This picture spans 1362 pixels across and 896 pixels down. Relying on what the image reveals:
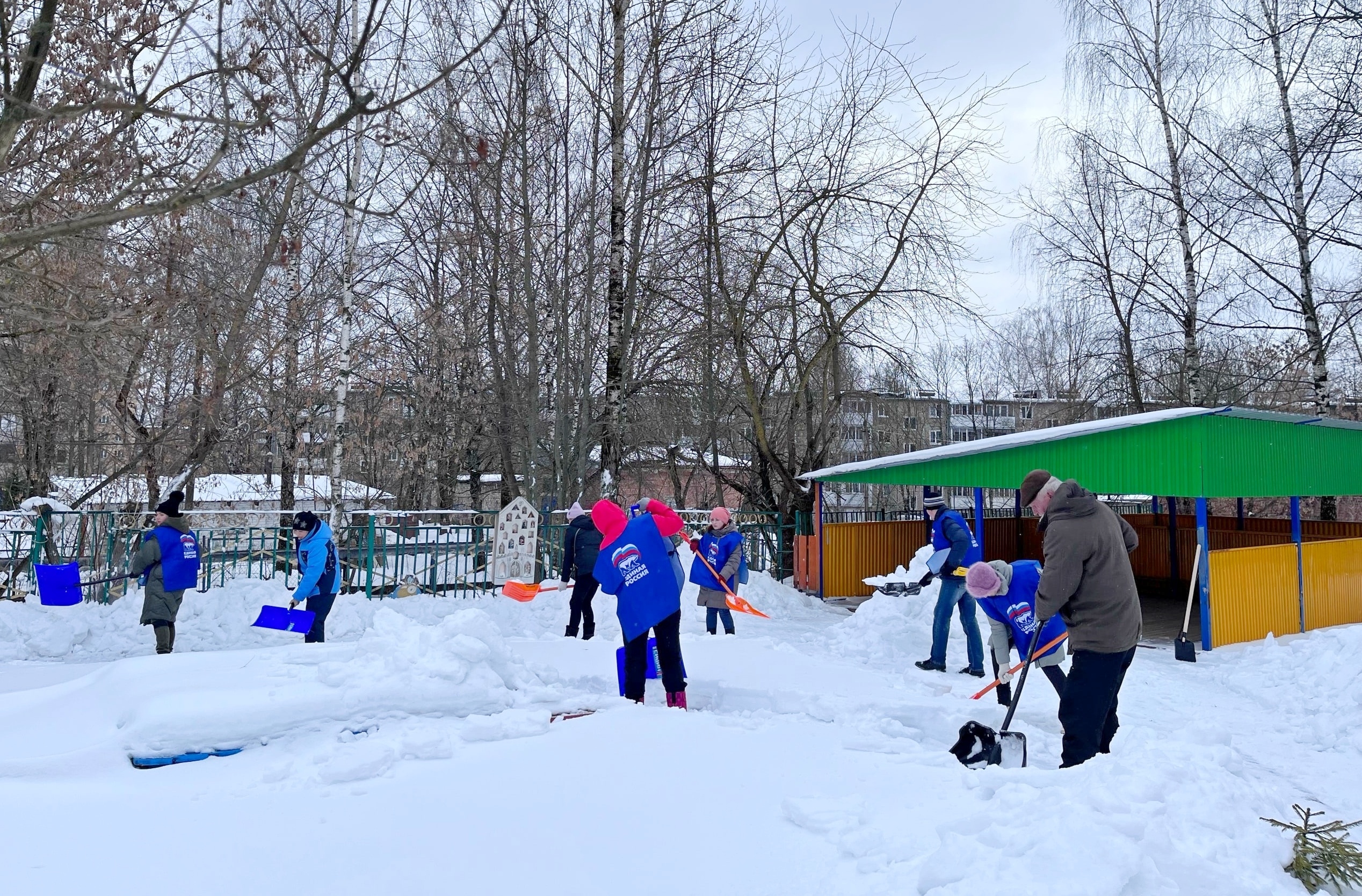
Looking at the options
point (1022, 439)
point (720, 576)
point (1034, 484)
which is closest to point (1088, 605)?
point (1034, 484)

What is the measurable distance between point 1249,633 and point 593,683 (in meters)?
8.58

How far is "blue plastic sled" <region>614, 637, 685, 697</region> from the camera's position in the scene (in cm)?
598

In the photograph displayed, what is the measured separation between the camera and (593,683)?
6359mm

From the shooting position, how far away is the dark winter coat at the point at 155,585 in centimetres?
827

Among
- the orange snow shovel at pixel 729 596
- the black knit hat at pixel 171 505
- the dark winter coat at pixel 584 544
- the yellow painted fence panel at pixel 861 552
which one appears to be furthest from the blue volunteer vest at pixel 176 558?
the yellow painted fence panel at pixel 861 552

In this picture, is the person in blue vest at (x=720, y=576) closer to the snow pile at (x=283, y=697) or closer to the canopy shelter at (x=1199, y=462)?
the canopy shelter at (x=1199, y=462)

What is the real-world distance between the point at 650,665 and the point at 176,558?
5.04 meters

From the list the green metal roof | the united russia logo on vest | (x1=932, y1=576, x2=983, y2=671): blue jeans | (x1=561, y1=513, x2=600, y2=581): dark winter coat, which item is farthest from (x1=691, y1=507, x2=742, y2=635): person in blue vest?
the united russia logo on vest

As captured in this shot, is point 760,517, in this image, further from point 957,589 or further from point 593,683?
point 593,683

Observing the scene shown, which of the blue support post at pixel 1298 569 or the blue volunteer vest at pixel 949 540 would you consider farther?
the blue support post at pixel 1298 569

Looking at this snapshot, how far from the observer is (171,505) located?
8555mm

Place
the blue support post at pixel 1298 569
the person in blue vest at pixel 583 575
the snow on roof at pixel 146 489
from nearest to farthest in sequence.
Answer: the person in blue vest at pixel 583 575, the blue support post at pixel 1298 569, the snow on roof at pixel 146 489

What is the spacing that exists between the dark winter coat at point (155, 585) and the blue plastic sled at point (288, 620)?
4.11 ft

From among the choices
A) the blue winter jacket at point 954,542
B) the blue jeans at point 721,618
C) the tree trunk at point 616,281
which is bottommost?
the blue jeans at point 721,618
